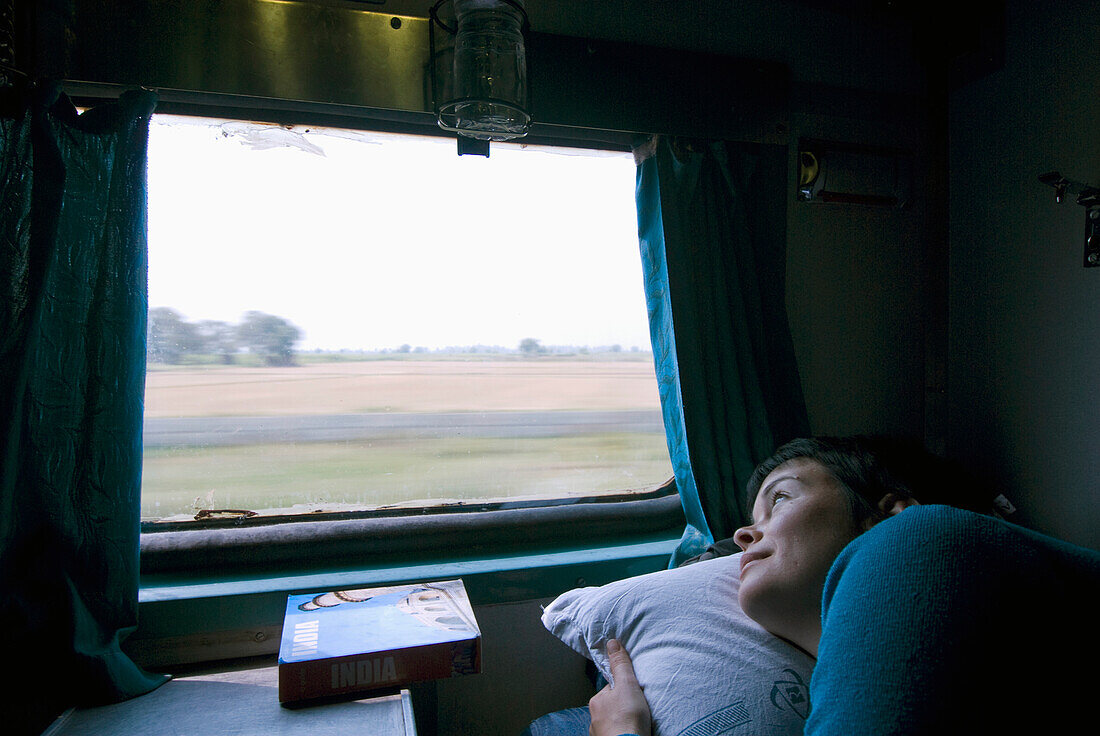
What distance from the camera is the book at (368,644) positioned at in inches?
46.4

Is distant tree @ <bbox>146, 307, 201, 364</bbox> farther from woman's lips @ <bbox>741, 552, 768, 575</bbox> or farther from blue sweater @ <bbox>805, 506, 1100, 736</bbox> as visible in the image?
blue sweater @ <bbox>805, 506, 1100, 736</bbox>

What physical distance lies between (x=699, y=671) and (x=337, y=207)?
57.6 inches

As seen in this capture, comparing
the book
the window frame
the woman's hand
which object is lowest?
the woman's hand

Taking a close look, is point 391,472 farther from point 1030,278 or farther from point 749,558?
point 1030,278

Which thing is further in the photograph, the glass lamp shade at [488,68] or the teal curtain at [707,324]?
the teal curtain at [707,324]

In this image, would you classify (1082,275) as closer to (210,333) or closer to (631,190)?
(631,190)

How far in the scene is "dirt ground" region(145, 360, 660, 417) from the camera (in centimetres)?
171

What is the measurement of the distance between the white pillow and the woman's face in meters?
0.05

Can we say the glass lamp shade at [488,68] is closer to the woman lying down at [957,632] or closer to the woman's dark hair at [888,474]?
the woman's dark hair at [888,474]

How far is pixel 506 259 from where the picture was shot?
193cm

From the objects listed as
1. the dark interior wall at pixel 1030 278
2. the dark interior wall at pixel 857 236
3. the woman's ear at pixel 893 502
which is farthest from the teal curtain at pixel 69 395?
the dark interior wall at pixel 1030 278

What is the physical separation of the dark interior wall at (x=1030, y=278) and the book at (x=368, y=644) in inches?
65.4

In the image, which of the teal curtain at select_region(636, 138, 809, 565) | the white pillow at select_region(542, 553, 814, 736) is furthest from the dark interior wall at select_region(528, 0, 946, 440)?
the white pillow at select_region(542, 553, 814, 736)

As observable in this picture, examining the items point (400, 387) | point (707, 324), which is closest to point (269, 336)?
point (400, 387)
